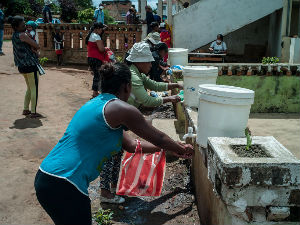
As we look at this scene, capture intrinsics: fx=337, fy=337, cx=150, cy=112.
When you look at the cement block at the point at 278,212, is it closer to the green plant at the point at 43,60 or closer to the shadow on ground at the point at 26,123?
the shadow on ground at the point at 26,123

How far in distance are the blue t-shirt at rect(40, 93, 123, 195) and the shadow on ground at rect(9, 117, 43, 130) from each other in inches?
160

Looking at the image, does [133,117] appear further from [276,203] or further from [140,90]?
[140,90]

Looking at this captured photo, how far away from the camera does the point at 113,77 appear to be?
2283mm

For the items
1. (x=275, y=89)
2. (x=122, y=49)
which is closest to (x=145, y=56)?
(x=275, y=89)

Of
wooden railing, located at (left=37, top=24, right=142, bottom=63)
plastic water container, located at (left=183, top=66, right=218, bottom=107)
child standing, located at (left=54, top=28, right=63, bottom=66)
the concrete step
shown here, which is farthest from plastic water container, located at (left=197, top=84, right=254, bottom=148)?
child standing, located at (left=54, top=28, right=63, bottom=66)

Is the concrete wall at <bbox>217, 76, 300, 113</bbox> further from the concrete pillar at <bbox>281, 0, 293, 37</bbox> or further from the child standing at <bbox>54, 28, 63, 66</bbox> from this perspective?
the child standing at <bbox>54, 28, 63, 66</bbox>

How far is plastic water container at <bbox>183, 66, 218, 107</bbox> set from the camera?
370cm

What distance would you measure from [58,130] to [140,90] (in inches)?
96.2

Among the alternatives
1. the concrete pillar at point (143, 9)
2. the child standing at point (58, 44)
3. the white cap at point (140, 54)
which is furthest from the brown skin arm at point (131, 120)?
the concrete pillar at point (143, 9)

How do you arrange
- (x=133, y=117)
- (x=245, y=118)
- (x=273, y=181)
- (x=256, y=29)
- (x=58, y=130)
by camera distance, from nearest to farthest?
(x=273, y=181)
(x=133, y=117)
(x=245, y=118)
(x=58, y=130)
(x=256, y=29)

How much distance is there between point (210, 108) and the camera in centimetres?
264

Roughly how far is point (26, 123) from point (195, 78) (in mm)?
3643

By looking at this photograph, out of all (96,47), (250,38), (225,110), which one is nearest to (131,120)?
(225,110)

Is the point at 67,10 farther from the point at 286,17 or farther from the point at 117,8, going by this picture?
the point at 117,8
